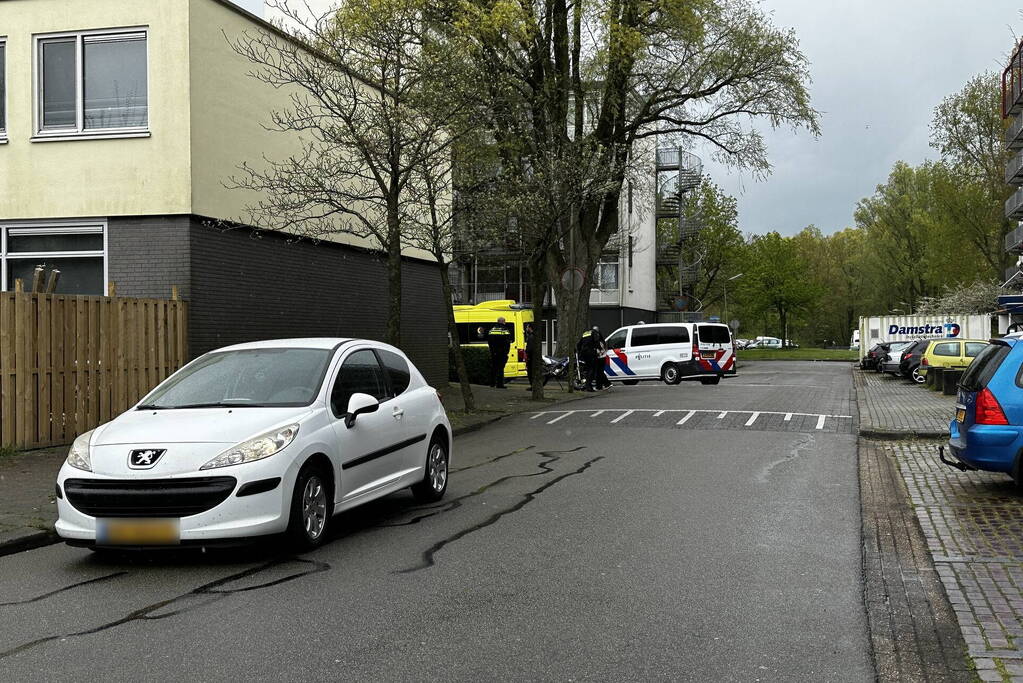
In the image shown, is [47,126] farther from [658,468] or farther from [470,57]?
[658,468]

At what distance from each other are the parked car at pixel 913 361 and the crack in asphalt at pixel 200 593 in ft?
100

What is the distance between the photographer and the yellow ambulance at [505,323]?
34.7 metres

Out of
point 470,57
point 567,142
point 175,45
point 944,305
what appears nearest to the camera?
point 175,45

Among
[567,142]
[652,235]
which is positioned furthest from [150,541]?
[652,235]

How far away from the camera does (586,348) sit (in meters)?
29.3

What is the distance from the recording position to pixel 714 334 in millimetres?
33781

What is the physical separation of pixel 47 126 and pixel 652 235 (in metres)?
54.3

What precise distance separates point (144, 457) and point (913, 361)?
33252 mm

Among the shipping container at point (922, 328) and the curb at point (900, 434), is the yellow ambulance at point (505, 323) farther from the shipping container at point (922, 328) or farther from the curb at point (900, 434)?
the shipping container at point (922, 328)

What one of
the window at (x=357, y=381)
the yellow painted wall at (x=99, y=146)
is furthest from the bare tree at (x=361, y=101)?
the window at (x=357, y=381)

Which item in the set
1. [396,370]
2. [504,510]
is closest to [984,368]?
[504,510]

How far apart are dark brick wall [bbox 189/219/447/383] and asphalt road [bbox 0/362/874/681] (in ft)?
22.7

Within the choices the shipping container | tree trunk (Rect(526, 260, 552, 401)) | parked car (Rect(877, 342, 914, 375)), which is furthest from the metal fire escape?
tree trunk (Rect(526, 260, 552, 401))

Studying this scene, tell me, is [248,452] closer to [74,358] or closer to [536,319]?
[74,358]
